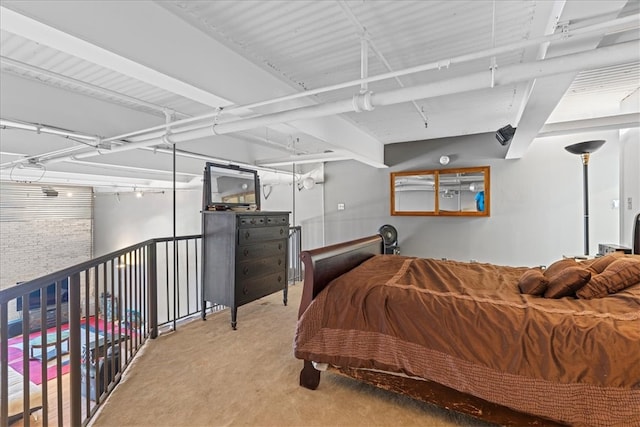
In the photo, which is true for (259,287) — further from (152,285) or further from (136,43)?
(136,43)

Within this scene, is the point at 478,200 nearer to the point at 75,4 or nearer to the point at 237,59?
the point at 237,59

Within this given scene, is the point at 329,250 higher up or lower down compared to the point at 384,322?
higher up

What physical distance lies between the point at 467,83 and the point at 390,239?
11.6ft

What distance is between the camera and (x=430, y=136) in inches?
193

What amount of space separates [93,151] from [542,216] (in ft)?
19.4

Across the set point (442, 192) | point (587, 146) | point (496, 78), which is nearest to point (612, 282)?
point (496, 78)

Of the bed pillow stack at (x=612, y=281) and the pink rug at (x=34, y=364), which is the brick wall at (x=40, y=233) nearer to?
the pink rug at (x=34, y=364)

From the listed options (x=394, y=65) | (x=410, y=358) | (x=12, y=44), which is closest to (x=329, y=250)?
(x=410, y=358)

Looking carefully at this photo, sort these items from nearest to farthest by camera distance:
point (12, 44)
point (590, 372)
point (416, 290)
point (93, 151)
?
1. point (590, 372)
2. point (416, 290)
3. point (12, 44)
4. point (93, 151)

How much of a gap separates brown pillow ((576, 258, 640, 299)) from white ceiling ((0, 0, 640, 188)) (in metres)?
1.23

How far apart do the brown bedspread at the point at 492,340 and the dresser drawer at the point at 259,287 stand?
135cm

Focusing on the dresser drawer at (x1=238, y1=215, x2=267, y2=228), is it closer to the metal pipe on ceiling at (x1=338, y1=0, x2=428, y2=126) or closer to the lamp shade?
the metal pipe on ceiling at (x1=338, y1=0, x2=428, y2=126)

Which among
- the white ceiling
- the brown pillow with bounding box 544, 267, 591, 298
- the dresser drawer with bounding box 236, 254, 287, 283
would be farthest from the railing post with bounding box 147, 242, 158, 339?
the brown pillow with bounding box 544, 267, 591, 298

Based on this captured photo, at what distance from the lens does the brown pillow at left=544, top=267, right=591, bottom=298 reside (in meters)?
1.93
